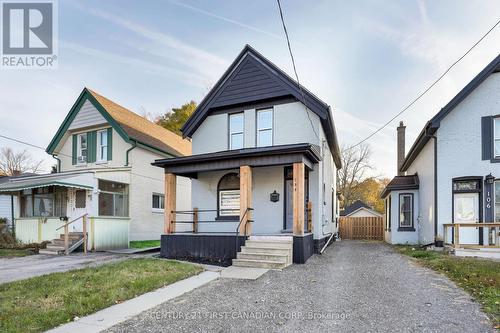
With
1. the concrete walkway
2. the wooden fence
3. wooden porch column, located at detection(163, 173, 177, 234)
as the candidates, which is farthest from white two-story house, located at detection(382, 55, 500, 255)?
the concrete walkway

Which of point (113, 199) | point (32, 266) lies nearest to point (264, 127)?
point (113, 199)

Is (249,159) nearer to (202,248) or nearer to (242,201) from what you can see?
(242,201)

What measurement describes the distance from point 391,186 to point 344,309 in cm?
1294

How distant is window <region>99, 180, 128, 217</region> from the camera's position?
47.9ft

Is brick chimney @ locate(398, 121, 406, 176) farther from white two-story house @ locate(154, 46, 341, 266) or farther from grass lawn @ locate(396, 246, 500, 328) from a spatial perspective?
grass lawn @ locate(396, 246, 500, 328)

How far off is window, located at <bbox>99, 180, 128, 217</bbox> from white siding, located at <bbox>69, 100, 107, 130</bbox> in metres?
Result: 3.34

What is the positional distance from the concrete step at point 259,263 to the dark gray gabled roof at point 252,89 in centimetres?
584

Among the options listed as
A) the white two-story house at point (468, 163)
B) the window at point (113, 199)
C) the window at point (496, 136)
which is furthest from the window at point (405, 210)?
the window at point (113, 199)

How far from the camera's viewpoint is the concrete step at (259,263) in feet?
28.8

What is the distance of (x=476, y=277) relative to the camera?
24.2 ft

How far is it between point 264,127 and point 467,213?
8.73 m

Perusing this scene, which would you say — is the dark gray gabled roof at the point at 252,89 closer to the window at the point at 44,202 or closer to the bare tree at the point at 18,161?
the window at the point at 44,202

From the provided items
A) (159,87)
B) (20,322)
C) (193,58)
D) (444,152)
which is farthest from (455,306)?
(159,87)

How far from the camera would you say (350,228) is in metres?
23.4
